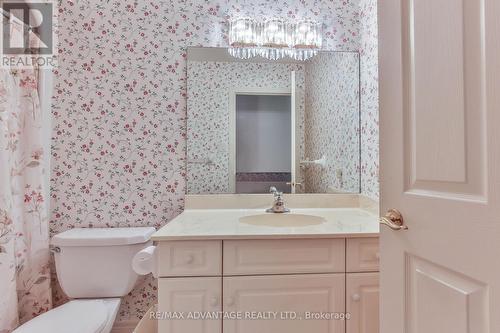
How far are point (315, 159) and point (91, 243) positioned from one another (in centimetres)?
133

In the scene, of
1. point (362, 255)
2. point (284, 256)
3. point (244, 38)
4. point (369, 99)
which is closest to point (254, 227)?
point (284, 256)

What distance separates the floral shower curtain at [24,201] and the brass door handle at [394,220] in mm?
1610

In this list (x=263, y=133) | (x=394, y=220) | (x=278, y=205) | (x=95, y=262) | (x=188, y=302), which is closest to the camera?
(x=394, y=220)

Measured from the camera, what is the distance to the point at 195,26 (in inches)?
66.5

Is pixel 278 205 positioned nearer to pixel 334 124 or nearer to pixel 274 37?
pixel 334 124

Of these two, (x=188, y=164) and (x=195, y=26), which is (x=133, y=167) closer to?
(x=188, y=164)

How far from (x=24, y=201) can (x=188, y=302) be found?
1.06 meters

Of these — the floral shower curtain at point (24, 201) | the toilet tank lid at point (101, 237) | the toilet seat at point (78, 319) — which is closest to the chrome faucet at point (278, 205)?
the toilet tank lid at point (101, 237)

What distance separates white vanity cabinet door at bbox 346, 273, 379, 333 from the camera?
1.19m

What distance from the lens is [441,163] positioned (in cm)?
64

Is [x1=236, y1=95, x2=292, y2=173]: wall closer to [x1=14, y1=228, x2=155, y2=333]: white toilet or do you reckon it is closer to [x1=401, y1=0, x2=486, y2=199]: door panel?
[x1=14, y1=228, x2=155, y2=333]: white toilet

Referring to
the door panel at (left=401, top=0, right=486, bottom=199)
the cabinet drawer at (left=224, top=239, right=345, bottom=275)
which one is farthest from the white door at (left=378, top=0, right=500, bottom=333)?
the cabinet drawer at (left=224, top=239, right=345, bottom=275)

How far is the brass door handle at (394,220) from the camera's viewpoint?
757 mm

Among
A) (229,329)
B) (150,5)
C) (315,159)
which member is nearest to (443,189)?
(229,329)
